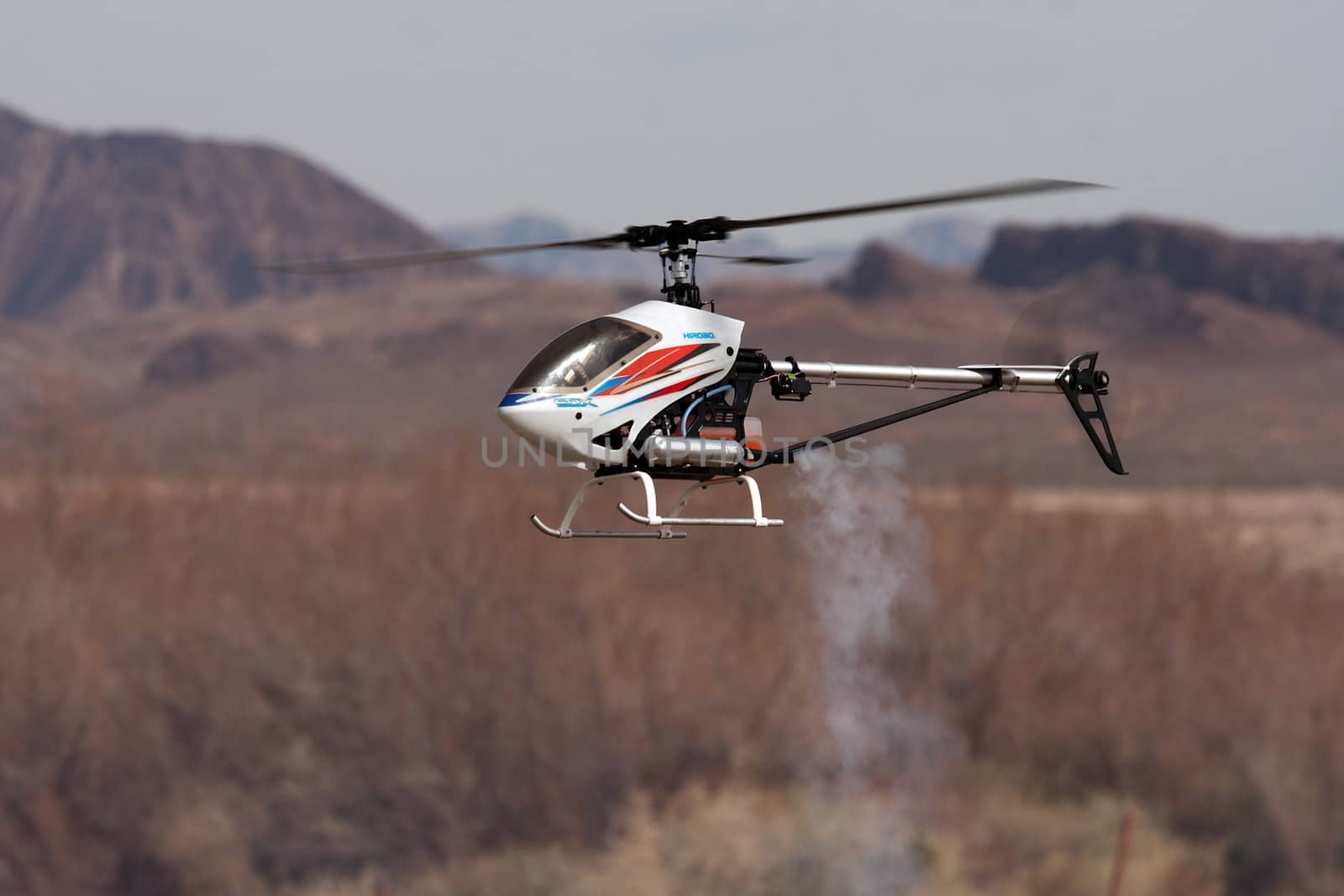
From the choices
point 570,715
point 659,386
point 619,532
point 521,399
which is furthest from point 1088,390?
point 570,715

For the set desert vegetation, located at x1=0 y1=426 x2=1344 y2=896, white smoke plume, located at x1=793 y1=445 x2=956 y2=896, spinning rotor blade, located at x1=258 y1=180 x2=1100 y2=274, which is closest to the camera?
spinning rotor blade, located at x1=258 y1=180 x2=1100 y2=274

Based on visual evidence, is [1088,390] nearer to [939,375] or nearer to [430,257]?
[939,375]

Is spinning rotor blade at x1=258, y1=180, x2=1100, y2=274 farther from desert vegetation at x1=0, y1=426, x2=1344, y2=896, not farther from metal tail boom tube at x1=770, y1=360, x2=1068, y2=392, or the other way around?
desert vegetation at x1=0, y1=426, x2=1344, y2=896

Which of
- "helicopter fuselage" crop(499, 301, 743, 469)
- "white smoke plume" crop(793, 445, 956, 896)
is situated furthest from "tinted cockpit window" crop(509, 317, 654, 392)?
"white smoke plume" crop(793, 445, 956, 896)

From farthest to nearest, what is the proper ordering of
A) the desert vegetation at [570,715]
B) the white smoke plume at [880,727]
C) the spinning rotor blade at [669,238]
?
the desert vegetation at [570,715] < the white smoke plume at [880,727] < the spinning rotor blade at [669,238]

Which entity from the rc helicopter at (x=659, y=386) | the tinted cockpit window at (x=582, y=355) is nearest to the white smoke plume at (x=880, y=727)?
the rc helicopter at (x=659, y=386)

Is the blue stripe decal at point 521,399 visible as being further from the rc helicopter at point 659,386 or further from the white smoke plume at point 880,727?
the white smoke plume at point 880,727
